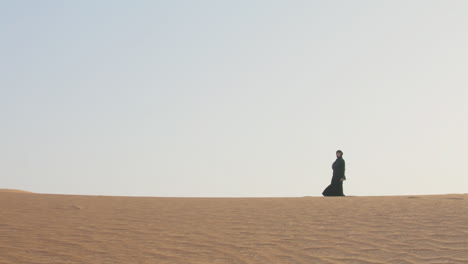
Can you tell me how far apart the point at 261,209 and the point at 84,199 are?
489 cm

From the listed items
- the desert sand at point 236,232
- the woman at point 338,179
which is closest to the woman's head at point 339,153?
the woman at point 338,179

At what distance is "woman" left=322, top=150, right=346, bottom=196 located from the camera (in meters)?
16.6

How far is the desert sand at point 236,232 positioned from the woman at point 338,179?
10.6 feet

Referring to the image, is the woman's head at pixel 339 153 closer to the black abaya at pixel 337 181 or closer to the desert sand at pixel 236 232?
the black abaya at pixel 337 181

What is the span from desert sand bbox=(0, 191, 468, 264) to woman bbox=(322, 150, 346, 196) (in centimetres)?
324

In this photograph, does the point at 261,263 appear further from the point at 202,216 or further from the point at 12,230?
the point at 12,230

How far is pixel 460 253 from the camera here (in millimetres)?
8055

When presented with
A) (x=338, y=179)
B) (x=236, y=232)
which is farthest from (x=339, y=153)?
(x=236, y=232)

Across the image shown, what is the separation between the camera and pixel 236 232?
31.4 feet

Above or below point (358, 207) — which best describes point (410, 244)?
below

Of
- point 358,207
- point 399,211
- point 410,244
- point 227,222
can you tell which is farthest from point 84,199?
point 410,244

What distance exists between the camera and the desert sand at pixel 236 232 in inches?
314

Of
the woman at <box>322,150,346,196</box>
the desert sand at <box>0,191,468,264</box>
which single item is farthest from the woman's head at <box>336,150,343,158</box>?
the desert sand at <box>0,191,468,264</box>

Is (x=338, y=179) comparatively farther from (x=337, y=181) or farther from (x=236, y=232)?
(x=236, y=232)
